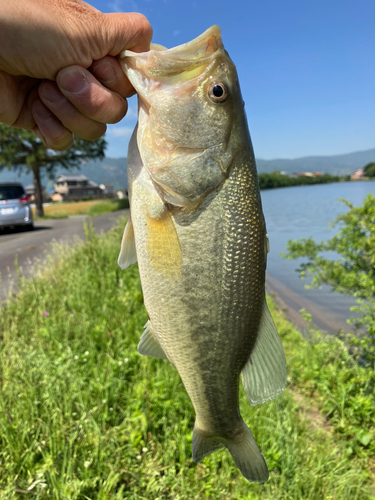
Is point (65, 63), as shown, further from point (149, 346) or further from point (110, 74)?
point (149, 346)

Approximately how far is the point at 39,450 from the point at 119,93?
2.72m

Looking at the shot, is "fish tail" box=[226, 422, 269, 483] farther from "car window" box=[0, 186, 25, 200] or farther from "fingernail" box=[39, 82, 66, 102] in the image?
"car window" box=[0, 186, 25, 200]

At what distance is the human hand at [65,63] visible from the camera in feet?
4.90

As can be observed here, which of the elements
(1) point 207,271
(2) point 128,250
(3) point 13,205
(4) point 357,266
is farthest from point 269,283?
(3) point 13,205

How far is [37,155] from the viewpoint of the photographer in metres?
30.7

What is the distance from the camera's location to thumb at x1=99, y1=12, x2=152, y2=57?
63.1 inches

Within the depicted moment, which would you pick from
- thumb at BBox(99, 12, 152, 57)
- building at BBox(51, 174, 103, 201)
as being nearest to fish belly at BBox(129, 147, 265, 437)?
thumb at BBox(99, 12, 152, 57)

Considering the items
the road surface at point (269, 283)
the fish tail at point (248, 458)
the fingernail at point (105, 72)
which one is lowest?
the road surface at point (269, 283)

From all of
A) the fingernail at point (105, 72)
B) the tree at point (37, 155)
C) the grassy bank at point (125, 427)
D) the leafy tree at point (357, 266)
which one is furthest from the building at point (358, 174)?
the fingernail at point (105, 72)

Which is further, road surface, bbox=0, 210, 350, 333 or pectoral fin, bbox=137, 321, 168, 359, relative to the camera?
road surface, bbox=0, 210, 350, 333

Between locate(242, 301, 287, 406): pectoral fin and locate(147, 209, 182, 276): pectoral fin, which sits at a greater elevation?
locate(147, 209, 182, 276): pectoral fin

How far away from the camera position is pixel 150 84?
1558 millimetres

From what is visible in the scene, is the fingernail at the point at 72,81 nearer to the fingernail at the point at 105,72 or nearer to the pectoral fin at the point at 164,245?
the fingernail at the point at 105,72

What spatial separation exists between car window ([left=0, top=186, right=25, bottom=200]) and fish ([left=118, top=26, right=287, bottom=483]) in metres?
17.0
